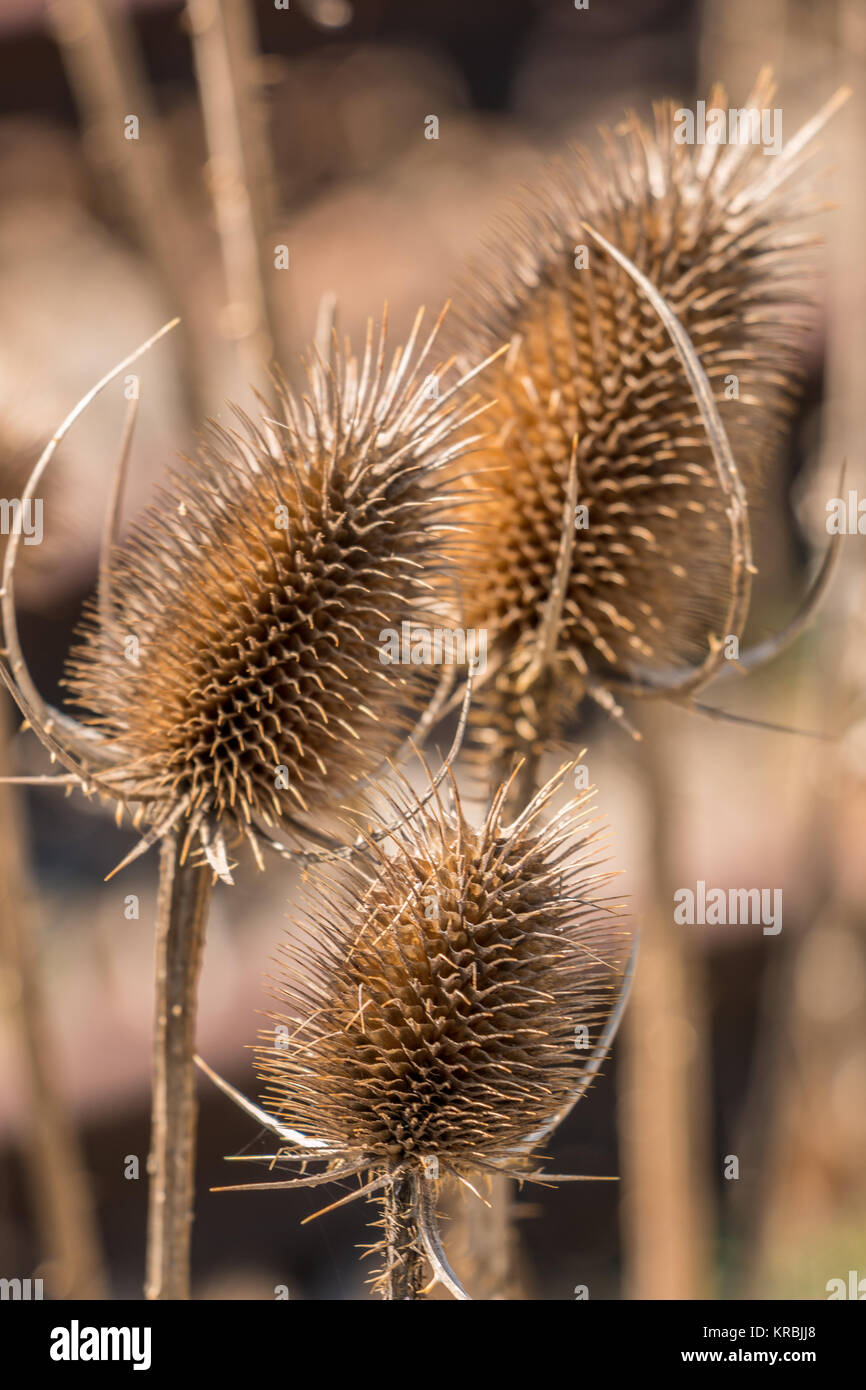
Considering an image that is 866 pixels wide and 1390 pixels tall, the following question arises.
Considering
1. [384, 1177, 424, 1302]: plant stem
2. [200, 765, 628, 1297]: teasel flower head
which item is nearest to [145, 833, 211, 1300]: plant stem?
[200, 765, 628, 1297]: teasel flower head

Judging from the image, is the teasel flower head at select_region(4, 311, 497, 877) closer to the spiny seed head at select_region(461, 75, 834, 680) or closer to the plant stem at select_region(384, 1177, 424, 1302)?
the spiny seed head at select_region(461, 75, 834, 680)

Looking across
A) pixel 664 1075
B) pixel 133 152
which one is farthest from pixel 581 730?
pixel 133 152

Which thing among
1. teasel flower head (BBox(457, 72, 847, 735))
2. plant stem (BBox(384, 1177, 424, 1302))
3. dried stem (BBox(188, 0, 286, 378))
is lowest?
plant stem (BBox(384, 1177, 424, 1302))

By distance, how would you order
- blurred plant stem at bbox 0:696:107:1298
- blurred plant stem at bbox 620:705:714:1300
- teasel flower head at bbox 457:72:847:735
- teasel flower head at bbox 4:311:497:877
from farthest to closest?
blurred plant stem at bbox 620:705:714:1300 → blurred plant stem at bbox 0:696:107:1298 → teasel flower head at bbox 457:72:847:735 → teasel flower head at bbox 4:311:497:877

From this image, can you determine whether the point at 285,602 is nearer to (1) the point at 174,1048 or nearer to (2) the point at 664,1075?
(1) the point at 174,1048

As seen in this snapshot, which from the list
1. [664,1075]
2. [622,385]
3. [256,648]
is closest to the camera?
[256,648]

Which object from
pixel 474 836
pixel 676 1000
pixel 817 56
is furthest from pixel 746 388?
pixel 817 56
